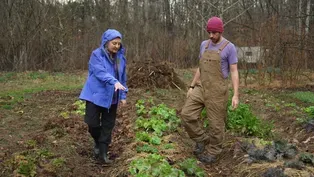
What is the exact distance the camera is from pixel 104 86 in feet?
16.8

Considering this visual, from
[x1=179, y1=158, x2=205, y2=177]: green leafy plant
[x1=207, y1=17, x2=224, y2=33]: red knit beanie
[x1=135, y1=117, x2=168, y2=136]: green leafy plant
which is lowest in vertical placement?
[x1=179, y1=158, x2=205, y2=177]: green leafy plant

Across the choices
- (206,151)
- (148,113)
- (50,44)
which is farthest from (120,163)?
(50,44)

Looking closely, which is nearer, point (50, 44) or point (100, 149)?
point (100, 149)

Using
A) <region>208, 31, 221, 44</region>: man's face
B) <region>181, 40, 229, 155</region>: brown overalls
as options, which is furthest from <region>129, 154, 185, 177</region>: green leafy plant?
<region>208, 31, 221, 44</region>: man's face

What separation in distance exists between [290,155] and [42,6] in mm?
16696

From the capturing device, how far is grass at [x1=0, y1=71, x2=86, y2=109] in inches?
496

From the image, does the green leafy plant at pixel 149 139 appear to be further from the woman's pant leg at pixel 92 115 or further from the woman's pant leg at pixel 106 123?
the woman's pant leg at pixel 92 115

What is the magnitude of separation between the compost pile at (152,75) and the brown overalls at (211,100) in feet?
22.4

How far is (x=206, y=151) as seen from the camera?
5688mm

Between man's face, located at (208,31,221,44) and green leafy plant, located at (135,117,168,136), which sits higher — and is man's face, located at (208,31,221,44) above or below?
above

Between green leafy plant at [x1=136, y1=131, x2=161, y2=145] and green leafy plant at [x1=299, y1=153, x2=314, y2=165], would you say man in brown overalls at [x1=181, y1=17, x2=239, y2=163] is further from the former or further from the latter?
green leafy plant at [x1=299, y1=153, x2=314, y2=165]

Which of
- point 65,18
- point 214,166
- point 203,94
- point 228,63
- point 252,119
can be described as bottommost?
point 214,166

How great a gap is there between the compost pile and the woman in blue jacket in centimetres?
691

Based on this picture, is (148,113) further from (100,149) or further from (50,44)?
(50,44)
